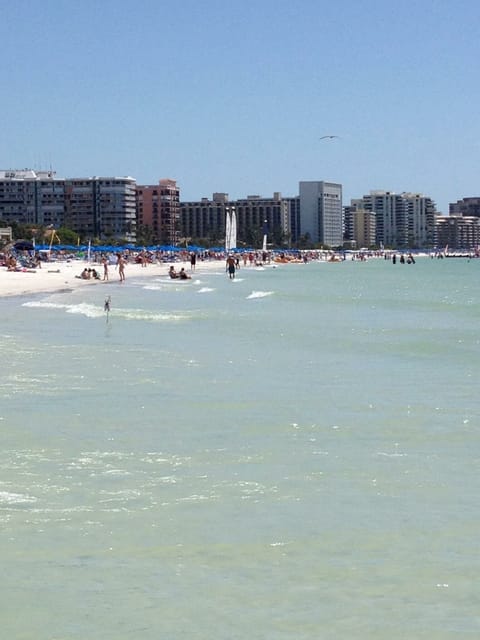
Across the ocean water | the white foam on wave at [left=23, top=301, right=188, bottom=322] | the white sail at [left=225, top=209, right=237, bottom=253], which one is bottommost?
the ocean water

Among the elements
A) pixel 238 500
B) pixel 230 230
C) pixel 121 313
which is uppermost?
pixel 230 230

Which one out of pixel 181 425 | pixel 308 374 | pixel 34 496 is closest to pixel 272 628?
pixel 34 496

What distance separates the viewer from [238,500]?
8.20 meters

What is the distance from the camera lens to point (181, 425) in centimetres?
1145

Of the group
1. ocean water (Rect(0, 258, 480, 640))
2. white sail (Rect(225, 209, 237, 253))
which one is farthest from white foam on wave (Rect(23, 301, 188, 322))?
white sail (Rect(225, 209, 237, 253))

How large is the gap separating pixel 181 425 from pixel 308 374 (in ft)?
16.3

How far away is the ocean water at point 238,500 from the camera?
6.02m

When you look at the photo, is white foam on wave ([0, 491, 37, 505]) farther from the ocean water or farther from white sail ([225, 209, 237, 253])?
white sail ([225, 209, 237, 253])

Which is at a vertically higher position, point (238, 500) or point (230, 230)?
point (230, 230)

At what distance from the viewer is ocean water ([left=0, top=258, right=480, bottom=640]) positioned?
6.02 metres

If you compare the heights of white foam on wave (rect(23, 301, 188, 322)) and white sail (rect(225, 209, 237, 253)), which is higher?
white sail (rect(225, 209, 237, 253))

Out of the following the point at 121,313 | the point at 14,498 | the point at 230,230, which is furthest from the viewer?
the point at 230,230

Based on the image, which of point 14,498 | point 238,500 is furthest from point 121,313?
point 238,500

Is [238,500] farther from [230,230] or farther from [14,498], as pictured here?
[230,230]
